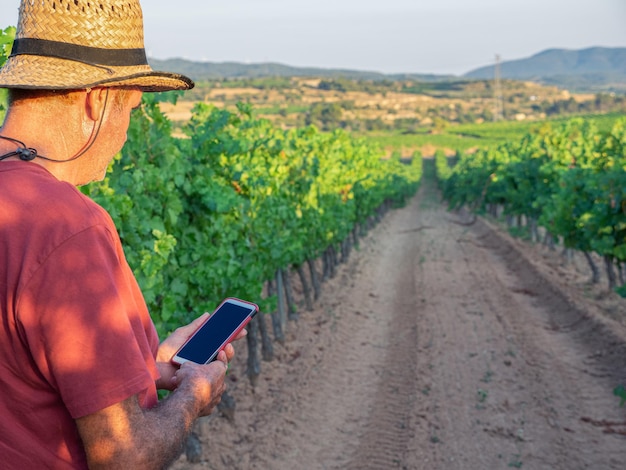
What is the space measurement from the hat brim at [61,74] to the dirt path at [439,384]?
5530 mm

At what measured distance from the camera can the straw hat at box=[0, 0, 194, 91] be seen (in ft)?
5.52

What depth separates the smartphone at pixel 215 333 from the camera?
2059 millimetres

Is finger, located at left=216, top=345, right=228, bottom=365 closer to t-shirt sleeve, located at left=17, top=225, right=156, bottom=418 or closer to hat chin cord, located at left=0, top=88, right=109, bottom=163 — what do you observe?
t-shirt sleeve, located at left=17, top=225, right=156, bottom=418

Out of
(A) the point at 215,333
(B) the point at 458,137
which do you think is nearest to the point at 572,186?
(A) the point at 215,333

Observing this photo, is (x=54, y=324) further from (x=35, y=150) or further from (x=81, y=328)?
(x=35, y=150)

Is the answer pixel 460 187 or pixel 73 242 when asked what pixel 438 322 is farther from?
pixel 460 187

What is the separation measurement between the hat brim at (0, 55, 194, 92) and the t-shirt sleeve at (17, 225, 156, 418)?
0.39 m

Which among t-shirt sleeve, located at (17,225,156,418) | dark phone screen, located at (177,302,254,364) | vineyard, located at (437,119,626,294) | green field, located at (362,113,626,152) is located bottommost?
green field, located at (362,113,626,152)

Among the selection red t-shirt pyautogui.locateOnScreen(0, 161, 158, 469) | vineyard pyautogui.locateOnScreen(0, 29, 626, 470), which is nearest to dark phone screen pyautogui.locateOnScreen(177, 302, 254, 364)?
red t-shirt pyautogui.locateOnScreen(0, 161, 158, 469)

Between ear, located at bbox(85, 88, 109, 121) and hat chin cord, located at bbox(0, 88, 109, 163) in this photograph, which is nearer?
hat chin cord, located at bbox(0, 88, 109, 163)

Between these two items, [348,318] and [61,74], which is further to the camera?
[348,318]

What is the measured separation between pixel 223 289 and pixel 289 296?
197 inches

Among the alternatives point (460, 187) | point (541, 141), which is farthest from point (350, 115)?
point (541, 141)

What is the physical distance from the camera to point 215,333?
2.15 metres
